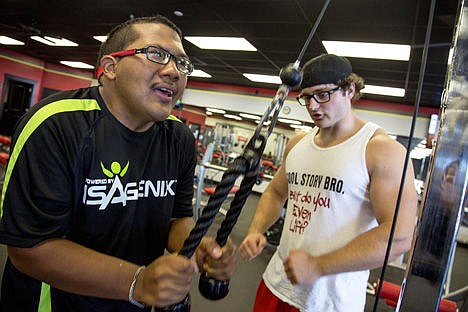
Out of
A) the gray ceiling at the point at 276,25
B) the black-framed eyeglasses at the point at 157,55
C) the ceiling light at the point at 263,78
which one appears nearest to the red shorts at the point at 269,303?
the black-framed eyeglasses at the point at 157,55

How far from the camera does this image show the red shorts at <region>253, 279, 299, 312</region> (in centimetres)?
128

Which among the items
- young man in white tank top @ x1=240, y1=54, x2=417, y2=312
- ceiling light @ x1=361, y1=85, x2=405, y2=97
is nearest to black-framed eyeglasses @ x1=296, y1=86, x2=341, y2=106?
young man in white tank top @ x1=240, y1=54, x2=417, y2=312

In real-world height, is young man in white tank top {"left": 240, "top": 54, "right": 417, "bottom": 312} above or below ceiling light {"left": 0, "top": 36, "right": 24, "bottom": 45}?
below

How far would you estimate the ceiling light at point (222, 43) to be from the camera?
5.21 m

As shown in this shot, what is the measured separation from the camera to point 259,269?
3.66m

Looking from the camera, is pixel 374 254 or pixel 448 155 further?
pixel 374 254

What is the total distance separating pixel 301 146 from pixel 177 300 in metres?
1.05

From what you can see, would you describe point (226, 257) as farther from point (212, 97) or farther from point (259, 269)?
point (212, 97)

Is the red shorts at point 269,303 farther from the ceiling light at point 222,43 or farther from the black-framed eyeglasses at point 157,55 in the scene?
the ceiling light at point 222,43

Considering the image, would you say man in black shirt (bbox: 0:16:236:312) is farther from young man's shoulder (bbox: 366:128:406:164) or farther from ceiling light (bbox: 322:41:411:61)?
ceiling light (bbox: 322:41:411:61)

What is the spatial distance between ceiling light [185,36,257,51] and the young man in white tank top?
409cm

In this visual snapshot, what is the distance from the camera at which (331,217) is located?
1.22m

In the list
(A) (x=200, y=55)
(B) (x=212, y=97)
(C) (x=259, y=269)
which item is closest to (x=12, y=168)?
(C) (x=259, y=269)

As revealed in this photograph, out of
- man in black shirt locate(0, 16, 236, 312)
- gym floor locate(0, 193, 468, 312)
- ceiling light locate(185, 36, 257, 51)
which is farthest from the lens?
ceiling light locate(185, 36, 257, 51)
